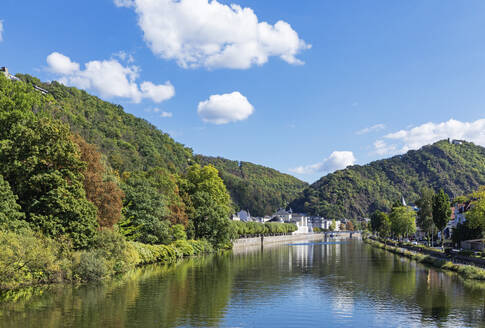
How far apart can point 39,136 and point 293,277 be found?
31848mm

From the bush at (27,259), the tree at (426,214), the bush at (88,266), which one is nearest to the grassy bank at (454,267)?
the tree at (426,214)

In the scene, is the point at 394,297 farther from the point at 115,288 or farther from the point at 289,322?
the point at 115,288

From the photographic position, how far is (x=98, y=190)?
4722 centimetres

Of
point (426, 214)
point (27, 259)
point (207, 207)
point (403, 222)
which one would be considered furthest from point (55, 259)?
point (403, 222)

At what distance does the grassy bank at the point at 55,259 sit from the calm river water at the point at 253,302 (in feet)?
6.08

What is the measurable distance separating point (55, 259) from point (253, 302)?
18699 mm

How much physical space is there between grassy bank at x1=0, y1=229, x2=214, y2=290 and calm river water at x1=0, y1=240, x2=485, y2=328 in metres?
1.85

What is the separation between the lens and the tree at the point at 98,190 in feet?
154

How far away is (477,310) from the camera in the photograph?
31.2 metres

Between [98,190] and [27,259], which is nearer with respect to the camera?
[27,259]

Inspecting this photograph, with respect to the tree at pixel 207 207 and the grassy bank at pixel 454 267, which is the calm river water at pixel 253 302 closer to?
the grassy bank at pixel 454 267

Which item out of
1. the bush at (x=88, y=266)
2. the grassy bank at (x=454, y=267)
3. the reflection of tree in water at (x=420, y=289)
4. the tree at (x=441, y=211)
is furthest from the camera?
the tree at (x=441, y=211)

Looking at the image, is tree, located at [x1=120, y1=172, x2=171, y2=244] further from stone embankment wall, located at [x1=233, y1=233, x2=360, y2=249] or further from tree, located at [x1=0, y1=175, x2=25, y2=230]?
stone embankment wall, located at [x1=233, y1=233, x2=360, y2=249]

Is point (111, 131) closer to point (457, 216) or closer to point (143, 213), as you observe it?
point (143, 213)
